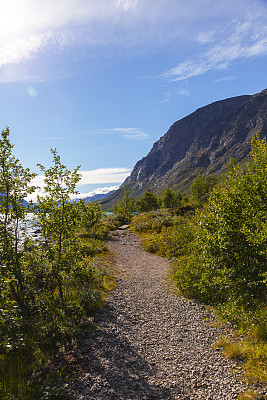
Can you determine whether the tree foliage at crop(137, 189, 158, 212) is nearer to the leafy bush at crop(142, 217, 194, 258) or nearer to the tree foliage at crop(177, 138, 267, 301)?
the leafy bush at crop(142, 217, 194, 258)

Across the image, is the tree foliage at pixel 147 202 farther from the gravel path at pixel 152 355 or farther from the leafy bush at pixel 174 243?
the gravel path at pixel 152 355

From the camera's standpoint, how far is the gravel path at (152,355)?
237 inches

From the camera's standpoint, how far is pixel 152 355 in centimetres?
771

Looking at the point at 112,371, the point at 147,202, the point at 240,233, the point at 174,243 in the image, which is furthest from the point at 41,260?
the point at 147,202

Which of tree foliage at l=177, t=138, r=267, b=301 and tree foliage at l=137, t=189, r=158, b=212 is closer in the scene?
tree foliage at l=177, t=138, r=267, b=301

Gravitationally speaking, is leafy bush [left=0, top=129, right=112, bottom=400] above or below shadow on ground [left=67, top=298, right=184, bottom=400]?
above

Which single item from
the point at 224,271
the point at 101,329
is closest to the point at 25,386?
the point at 101,329

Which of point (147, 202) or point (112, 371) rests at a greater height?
point (147, 202)

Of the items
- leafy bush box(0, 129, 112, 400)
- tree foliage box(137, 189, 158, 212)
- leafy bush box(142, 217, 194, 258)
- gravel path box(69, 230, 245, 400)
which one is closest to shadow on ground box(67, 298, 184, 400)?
gravel path box(69, 230, 245, 400)

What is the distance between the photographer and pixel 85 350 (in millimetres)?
7559

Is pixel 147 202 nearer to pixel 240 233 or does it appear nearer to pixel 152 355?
pixel 240 233

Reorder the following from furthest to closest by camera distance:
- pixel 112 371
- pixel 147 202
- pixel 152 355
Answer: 1. pixel 147 202
2. pixel 152 355
3. pixel 112 371

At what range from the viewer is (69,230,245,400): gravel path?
6020mm

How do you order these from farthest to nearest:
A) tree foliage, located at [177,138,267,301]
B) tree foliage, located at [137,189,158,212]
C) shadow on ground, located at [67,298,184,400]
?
tree foliage, located at [137,189,158,212] < tree foliage, located at [177,138,267,301] < shadow on ground, located at [67,298,184,400]
